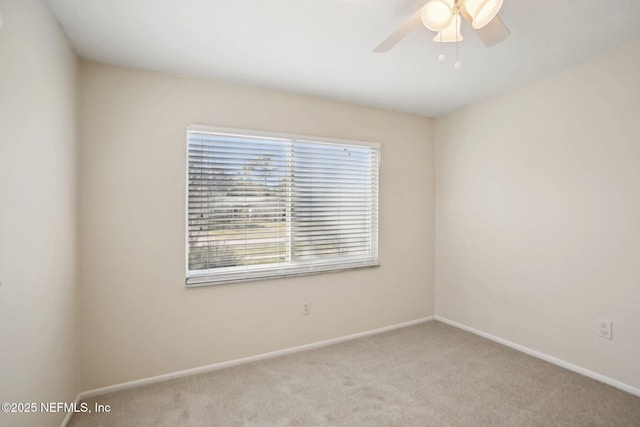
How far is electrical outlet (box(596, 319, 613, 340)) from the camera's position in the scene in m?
2.23

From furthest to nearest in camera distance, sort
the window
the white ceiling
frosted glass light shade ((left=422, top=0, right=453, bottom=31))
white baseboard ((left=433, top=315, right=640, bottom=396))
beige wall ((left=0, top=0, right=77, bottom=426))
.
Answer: the window < white baseboard ((left=433, top=315, right=640, bottom=396)) < the white ceiling < frosted glass light shade ((left=422, top=0, right=453, bottom=31)) < beige wall ((left=0, top=0, right=77, bottom=426))

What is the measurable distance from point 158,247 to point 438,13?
91.0 inches

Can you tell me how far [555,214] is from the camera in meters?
2.54

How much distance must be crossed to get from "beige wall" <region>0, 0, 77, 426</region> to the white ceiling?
370 millimetres

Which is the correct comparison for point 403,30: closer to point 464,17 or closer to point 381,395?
point 464,17

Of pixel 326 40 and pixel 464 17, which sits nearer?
pixel 464 17

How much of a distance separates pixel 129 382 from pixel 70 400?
365 mm

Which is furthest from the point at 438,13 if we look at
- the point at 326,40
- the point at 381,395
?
the point at 381,395

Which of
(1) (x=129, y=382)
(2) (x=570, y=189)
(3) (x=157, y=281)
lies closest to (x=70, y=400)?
(1) (x=129, y=382)

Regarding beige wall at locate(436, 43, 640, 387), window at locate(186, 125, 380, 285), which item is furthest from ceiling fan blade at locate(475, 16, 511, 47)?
window at locate(186, 125, 380, 285)

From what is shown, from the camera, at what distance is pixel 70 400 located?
1944 millimetres

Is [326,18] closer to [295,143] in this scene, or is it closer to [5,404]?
[295,143]

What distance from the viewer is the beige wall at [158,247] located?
7.14 ft

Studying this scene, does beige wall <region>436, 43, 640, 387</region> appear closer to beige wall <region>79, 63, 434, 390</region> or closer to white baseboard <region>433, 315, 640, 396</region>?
white baseboard <region>433, 315, 640, 396</region>
